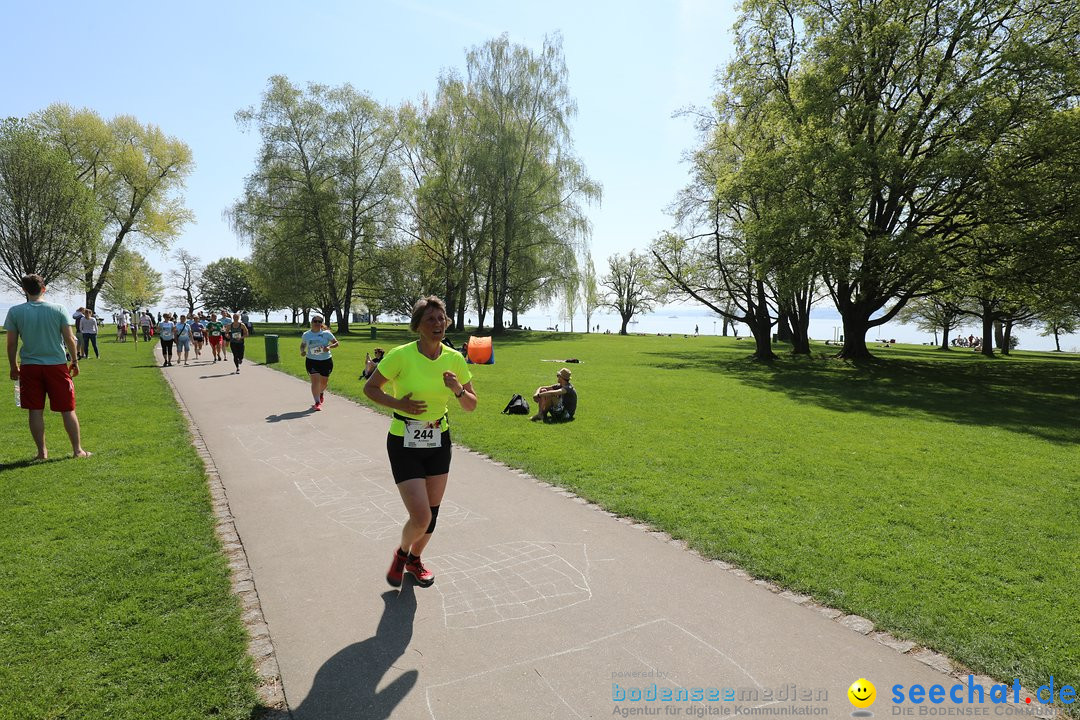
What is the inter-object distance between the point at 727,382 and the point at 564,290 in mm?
21790

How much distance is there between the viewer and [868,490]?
252 inches

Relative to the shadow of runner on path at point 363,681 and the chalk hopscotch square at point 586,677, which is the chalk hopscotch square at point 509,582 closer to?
the shadow of runner on path at point 363,681

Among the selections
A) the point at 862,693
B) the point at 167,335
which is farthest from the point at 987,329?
the point at 167,335

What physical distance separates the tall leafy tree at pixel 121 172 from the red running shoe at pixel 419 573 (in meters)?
41.2

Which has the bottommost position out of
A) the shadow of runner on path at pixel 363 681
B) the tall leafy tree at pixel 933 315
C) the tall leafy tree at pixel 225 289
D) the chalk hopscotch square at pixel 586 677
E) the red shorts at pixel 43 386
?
the chalk hopscotch square at pixel 586 677

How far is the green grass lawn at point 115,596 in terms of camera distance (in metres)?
2.71

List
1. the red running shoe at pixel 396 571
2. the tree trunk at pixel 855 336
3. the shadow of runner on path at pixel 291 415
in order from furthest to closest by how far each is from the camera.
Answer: the tree trunk at pixel 855 336
the shadow of runner on path at pixel 291 415
the red running shoe at pixel 396 571

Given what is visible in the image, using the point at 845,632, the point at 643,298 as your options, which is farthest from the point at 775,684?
the point at 643,298

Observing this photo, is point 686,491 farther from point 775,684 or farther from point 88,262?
point 88,262

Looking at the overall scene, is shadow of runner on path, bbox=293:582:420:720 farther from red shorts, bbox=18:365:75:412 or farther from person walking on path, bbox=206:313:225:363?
person walking on path, bbox=206:313:225:363

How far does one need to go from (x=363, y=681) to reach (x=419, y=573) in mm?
1101

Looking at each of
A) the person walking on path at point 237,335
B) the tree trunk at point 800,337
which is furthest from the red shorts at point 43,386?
the tree trunk at point 800,337

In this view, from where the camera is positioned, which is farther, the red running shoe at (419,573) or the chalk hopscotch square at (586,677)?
the red running shoe at (419,573)

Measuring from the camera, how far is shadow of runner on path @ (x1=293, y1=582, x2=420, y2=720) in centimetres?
263
